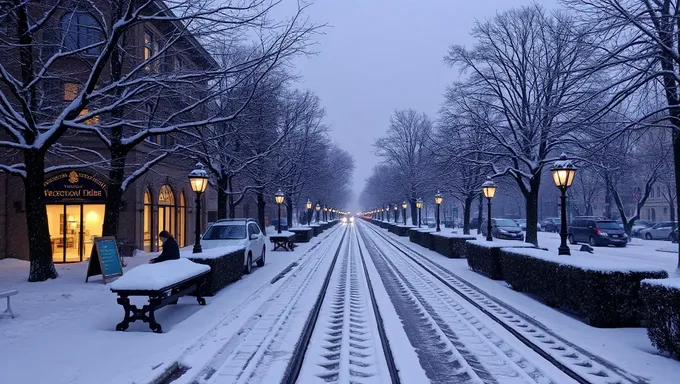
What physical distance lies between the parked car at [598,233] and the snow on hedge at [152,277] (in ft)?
94.9

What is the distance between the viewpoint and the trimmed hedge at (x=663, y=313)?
6.60 m

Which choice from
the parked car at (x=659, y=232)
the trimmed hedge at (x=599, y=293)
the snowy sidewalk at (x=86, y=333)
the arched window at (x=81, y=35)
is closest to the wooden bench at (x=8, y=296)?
the snowy sidewalk at (x=86, y=333)

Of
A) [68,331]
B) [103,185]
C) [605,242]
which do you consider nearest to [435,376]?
[68,331]

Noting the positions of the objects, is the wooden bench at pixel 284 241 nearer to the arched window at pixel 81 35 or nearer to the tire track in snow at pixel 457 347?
the arched window at pixel 81 35

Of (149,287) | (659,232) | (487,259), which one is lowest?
(659,232)

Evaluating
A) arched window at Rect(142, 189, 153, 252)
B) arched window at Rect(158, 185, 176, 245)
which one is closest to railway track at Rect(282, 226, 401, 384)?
arched window at Rect(142, 189, 153, 252)

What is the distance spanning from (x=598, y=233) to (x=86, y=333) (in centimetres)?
3103

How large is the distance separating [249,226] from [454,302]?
30.6 feet

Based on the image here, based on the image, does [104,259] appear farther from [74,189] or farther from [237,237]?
[74,189]

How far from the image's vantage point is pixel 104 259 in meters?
13.7

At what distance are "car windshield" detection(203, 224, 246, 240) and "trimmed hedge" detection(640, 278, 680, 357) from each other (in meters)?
12.8

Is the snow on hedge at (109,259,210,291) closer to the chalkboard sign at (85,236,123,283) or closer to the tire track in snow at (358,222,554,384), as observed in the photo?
the tire track in snow at (358,222,554,384)

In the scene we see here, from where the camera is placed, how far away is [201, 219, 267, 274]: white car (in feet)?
54.9

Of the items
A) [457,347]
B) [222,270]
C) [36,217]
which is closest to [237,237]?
[222,270]
